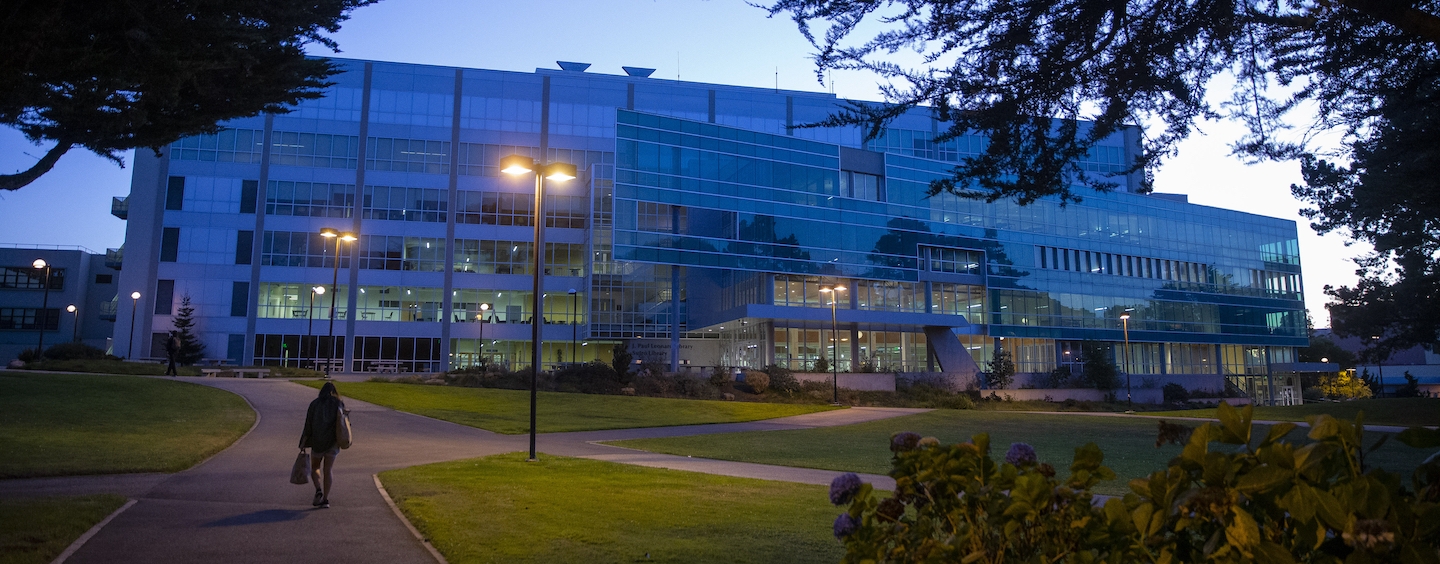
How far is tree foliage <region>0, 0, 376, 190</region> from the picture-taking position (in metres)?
8.07

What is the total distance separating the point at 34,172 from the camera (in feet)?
39.0

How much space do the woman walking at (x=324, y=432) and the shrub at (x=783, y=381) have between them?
108 ft

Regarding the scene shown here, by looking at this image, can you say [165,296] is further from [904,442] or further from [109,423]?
[904,442]

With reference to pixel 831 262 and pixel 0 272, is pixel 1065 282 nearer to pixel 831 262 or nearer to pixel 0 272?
pixel 831 262

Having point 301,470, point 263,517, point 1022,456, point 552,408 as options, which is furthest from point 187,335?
point 1022,456

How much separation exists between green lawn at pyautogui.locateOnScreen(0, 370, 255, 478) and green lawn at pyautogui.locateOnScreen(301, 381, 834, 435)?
5730mm

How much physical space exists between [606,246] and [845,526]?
62961mm

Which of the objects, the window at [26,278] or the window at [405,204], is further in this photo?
the window at [26,278]

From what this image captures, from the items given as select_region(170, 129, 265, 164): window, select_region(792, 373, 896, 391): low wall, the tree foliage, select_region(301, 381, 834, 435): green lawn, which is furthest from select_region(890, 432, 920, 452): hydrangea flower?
select_region(170, 129, 265, 164): window

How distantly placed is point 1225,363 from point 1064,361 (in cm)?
1891

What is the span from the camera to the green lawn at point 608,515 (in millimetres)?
7523

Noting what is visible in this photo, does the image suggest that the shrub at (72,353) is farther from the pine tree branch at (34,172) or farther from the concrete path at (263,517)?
the pine tree branch at (34,172)

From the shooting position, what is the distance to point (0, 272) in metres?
76.2

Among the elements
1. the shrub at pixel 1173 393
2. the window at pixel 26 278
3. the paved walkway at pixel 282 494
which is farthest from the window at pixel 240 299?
the shrub at pixel 1173 393
